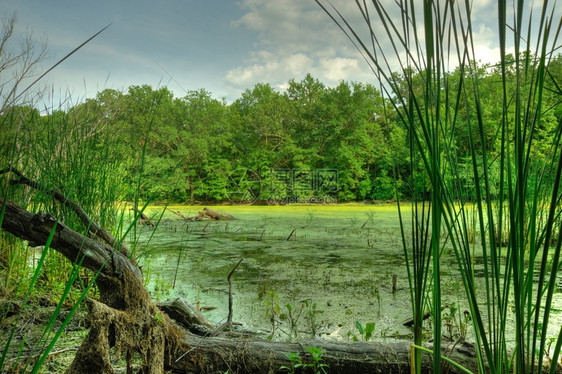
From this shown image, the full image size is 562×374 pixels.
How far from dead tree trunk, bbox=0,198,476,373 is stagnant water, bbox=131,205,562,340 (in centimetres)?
15

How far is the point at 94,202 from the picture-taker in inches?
91.4

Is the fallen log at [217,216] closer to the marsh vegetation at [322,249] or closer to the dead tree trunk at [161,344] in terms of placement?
the marsh vegetation at [322,249]

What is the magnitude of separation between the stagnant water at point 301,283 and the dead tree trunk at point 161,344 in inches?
5.9

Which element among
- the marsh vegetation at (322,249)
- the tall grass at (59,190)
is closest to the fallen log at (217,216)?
the marsh vegetation at (322,249)

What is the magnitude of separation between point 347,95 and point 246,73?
8555 mm

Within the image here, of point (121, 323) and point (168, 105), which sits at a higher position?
point (168, 105)

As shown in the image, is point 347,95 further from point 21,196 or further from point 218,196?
point 21,196

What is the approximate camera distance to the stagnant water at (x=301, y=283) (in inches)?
87.0


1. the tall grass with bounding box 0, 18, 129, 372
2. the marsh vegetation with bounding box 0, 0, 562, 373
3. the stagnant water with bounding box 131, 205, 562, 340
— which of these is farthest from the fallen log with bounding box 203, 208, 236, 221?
the tall grass with bounding box 0, 18, 129, 372

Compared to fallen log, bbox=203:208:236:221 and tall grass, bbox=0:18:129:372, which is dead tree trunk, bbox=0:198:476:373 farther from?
fallen log, bbox=203:208:236:221

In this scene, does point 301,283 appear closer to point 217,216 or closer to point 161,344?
point 161,344

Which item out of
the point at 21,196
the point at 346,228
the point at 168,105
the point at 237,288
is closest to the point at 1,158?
the point at 21,196

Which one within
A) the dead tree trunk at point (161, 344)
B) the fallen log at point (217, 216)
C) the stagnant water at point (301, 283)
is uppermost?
the dead tree trunk at point (161, 344)

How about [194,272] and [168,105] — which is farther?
[168,105]
